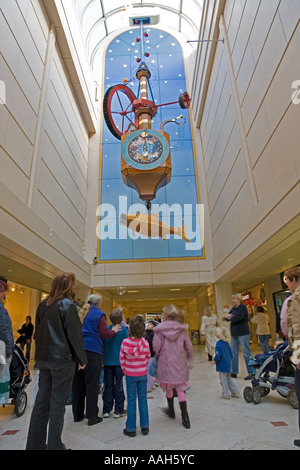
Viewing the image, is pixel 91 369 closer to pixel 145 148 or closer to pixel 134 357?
pixel 134 357

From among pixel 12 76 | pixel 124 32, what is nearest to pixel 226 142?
pixel 12 76

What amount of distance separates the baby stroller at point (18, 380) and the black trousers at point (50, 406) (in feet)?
5.62

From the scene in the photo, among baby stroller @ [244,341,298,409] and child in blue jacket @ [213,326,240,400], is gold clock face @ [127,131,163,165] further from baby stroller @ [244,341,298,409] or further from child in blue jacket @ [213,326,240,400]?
baby stroller @ [244,341,298,409]

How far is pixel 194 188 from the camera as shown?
1246cm

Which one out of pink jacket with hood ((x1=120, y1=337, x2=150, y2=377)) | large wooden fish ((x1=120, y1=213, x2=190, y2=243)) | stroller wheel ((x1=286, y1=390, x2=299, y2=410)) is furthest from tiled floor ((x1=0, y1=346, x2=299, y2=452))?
large wooden fish ((x1=120, y1=213, x2=190, y2=243))

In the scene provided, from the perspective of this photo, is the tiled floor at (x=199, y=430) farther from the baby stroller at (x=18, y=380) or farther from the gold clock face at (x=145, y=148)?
the gold clock face at (x=145, y=148)

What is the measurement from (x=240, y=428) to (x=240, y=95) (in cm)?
739

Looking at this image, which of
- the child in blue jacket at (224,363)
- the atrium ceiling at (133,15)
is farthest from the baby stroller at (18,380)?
the atrium ceiling at (133,15)

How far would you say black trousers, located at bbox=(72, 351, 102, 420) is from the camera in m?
3.25

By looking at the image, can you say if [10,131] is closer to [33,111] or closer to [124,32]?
[33,111]

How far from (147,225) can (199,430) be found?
8339mm

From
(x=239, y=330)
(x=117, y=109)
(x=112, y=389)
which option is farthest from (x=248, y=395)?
(x=117, y=109)

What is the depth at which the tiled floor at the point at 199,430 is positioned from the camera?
2.55 m

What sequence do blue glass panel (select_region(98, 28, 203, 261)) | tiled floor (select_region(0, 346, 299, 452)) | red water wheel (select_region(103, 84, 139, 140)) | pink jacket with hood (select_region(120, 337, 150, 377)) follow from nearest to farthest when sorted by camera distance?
tiled floor (select_region(0, 346, 299, 452))
pink jacket with hood (select_region(120, 337, 150, 377))
red water wheel (select_region(103, 84, 139, 140))
blue glass panel (select_region(98, 28, 203, 261))
